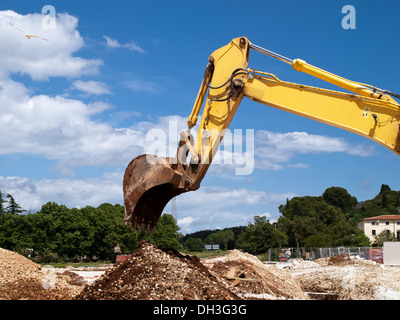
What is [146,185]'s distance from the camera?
10484 mm

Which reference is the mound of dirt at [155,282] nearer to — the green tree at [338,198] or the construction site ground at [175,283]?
the construction site ground at [175,283]

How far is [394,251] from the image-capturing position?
114ft

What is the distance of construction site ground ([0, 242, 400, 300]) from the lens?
9148 mm

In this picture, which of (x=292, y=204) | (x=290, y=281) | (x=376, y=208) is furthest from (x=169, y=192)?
(x=376, y=208)

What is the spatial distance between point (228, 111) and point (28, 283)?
7.44 m

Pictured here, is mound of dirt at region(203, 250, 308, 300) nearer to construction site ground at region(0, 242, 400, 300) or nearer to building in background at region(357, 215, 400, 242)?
construction site ground at region(0, 242, 400, 300)

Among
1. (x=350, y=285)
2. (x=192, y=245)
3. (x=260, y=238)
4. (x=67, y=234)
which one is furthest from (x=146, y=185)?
(x=192, y=245)

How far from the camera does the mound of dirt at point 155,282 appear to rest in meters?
8.93

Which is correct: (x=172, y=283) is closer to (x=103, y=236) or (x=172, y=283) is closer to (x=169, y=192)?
(x=169, y=192)

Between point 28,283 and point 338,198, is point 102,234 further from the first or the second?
point 338,198

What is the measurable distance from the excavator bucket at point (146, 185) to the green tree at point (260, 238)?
1740 inches

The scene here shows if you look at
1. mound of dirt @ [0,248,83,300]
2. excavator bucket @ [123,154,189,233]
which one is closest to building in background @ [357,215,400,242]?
mound of dirt @ [0,248,83,300]
